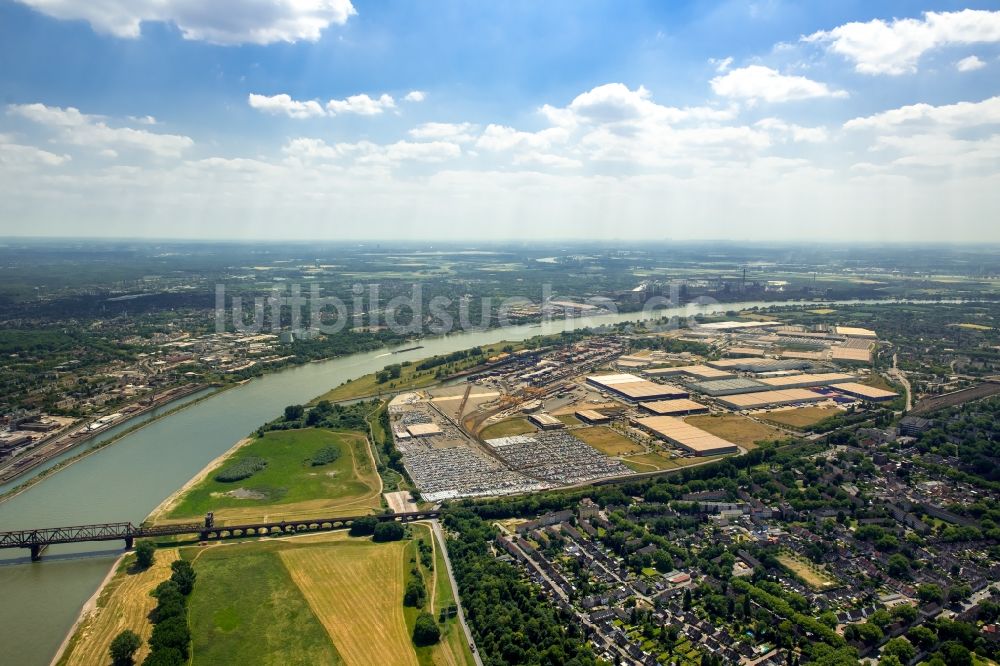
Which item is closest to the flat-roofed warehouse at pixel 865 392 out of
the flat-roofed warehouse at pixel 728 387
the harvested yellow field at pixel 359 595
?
the flat-roofed warehouse at pixel 728 387

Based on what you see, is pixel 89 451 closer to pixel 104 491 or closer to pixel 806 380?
pixel 104 491

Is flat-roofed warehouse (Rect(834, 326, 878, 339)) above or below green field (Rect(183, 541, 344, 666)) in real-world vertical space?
above

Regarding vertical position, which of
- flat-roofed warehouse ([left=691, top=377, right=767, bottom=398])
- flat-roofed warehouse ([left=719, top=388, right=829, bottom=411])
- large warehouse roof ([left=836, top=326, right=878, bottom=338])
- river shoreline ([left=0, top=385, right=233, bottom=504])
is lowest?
river shoreline ([left=0, top=385, right=233, bottom=504])

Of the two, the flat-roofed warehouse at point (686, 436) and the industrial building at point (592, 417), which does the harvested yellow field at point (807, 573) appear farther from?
the industrial building at point (592, 417)

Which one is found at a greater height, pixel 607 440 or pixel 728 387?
pixel 728 387

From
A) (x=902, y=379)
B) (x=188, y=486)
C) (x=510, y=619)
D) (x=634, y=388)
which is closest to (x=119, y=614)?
(x=188, y=486)

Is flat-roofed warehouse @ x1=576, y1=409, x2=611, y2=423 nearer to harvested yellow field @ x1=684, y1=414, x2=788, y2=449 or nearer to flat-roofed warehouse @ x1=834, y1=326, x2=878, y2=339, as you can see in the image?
harvested yellow field @ x1=684, y1=414, x2=788, y2=449

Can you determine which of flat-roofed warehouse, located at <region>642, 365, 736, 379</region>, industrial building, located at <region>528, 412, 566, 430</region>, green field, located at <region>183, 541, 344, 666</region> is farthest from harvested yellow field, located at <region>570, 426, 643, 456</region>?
green field, located at <region>183, 541, 344, 666</region>
